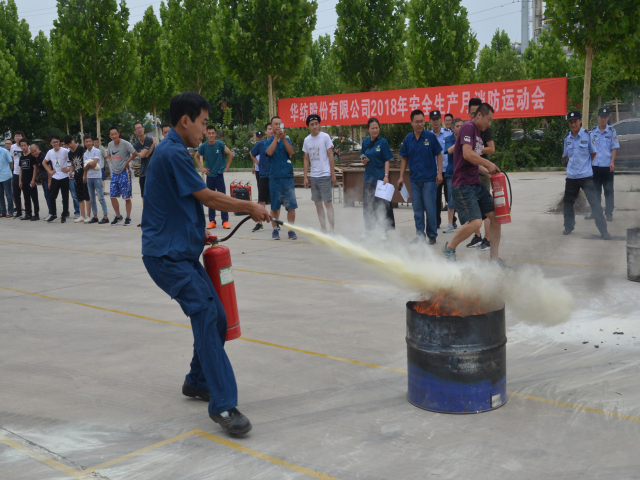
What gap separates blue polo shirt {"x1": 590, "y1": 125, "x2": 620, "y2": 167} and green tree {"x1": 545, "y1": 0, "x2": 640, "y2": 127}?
139 cm

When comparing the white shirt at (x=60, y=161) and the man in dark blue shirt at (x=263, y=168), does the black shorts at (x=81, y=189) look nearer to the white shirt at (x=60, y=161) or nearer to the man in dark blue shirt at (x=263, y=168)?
the white shirt at (x=60, y=161)

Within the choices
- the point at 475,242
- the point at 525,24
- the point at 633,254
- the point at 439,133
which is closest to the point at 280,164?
the point at 439,133

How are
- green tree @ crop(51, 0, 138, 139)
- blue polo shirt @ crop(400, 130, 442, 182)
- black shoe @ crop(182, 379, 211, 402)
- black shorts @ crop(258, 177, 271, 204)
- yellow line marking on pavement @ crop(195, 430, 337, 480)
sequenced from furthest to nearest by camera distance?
green tree @ crop(51, 0, 138, 139) → black shorts @ crop(258, 177, 271, 204) → blue polo shirt @ crop(400, 130, 442, 182) → black shoe @ crop(182, 379, 211, 402) → yellow line marking on pavement @ crop(195, 430, 337, 480)

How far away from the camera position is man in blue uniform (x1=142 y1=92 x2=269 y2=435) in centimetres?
361

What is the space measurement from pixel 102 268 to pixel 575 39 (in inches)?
390

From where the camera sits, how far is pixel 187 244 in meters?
3.65

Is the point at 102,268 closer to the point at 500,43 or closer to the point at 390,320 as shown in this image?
the point at 390,320

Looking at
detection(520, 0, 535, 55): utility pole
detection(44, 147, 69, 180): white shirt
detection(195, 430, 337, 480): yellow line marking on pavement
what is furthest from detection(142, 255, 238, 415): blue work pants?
detection(520, 0, 535, 55): utility pole

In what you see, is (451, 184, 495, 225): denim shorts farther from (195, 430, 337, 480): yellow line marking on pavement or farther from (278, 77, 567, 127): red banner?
(278, 77, 567, 127): red banner

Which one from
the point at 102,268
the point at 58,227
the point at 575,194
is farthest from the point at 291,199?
the point at 58,227

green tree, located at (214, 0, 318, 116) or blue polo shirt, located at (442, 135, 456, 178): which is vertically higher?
green tree, located at (214, 0, 318, 116)

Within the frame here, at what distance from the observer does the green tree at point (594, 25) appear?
446 inches

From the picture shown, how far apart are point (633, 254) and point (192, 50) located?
30981mm

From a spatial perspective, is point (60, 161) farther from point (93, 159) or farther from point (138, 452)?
point (138, 452)
